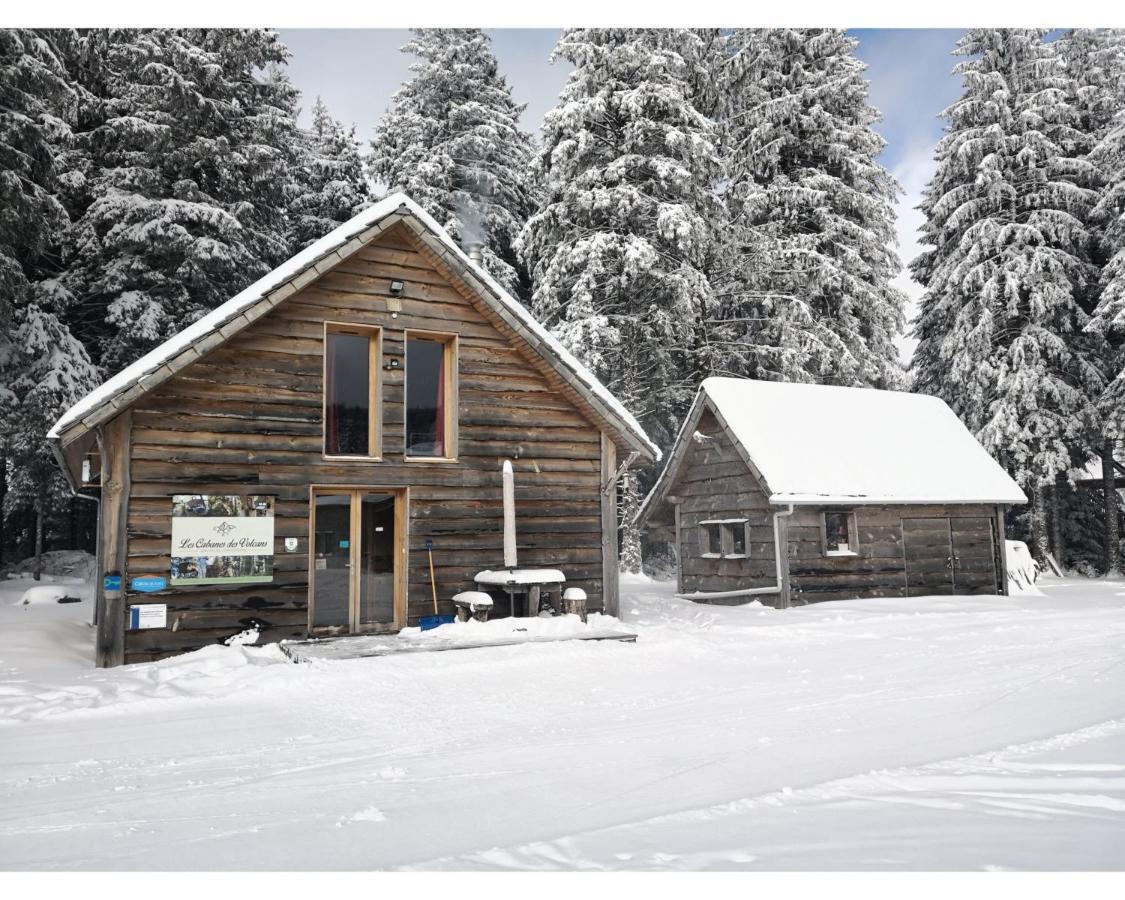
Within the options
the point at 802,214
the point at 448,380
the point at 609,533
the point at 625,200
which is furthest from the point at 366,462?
the point at 802,214

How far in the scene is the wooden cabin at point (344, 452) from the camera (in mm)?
10227

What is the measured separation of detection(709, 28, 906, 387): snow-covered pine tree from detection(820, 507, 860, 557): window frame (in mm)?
7513

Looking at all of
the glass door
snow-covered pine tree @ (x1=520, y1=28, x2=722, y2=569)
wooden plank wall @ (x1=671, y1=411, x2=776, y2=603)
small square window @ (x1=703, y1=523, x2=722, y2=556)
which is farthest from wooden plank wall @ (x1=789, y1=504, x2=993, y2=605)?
the glass door

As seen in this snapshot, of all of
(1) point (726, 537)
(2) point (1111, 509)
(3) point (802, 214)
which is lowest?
(1) point (726, 537)

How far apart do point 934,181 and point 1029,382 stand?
7.60 metres

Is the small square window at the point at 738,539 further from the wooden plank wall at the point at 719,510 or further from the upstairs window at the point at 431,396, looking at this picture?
the upstairs window at the point at 431,396

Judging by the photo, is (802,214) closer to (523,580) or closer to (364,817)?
(523,580)

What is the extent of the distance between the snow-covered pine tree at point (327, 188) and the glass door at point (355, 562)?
57.8 feet

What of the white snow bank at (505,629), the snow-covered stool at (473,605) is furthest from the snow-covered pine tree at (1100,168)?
the snow-covered stool at (473,605)

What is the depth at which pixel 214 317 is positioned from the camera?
10508 millimetres

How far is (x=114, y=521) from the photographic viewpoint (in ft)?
33.1

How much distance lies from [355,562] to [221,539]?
1814 mm
